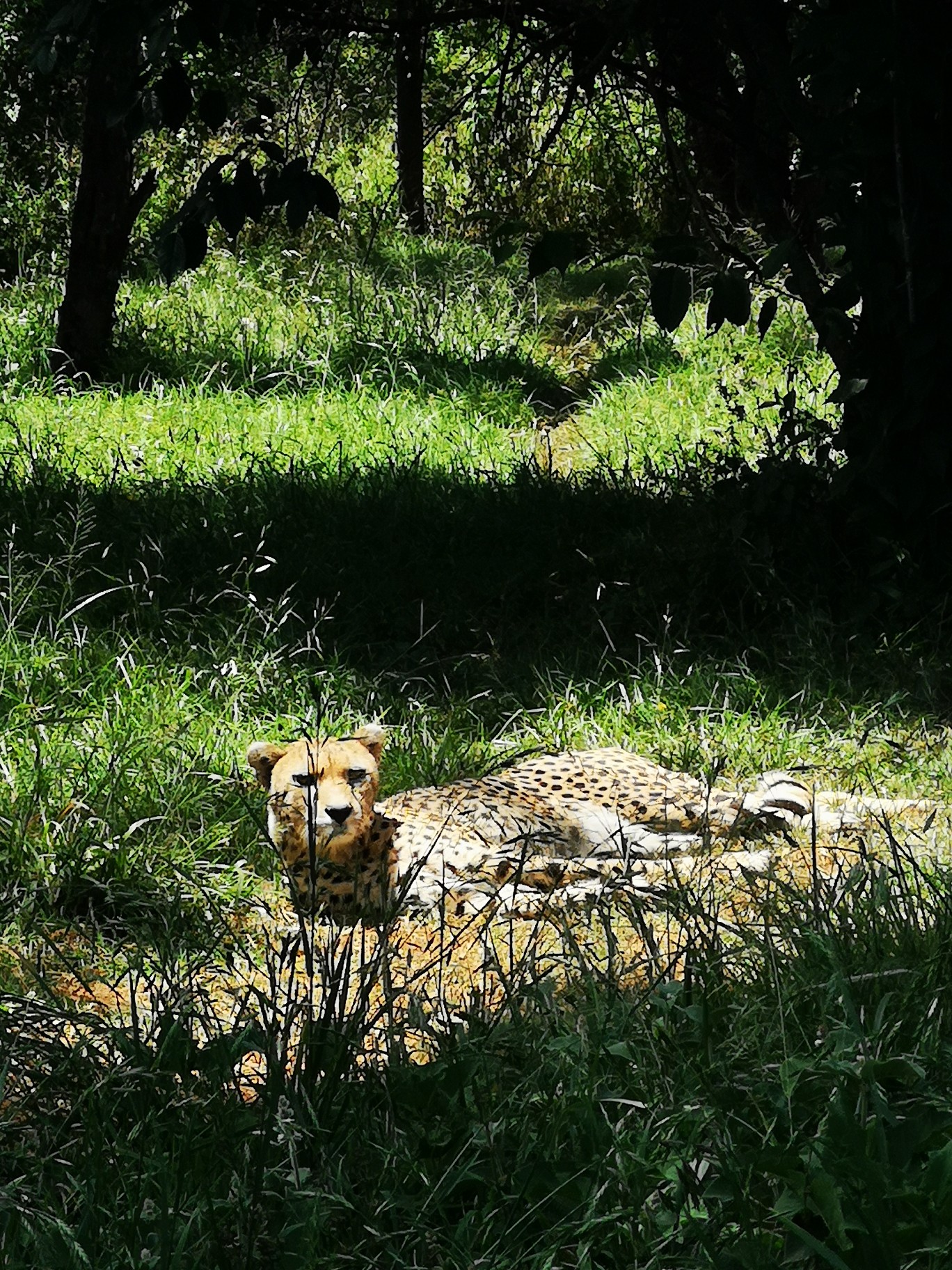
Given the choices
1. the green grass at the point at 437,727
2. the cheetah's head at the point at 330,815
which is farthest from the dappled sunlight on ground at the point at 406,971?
the cheetah's head at the point at 330,815

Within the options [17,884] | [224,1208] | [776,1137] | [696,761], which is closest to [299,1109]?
[224,1208]

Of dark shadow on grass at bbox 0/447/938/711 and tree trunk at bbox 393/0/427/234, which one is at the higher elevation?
tree trunk at bbox 393/0/427/234

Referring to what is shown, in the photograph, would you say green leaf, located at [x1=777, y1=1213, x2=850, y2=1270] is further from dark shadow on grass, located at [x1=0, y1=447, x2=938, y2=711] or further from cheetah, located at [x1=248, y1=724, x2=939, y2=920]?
dark shadow on grass, located at [x1=0, y1=447, x2=938, y2=711]

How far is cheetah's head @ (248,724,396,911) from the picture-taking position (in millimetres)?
3504

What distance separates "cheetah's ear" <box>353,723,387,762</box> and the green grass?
318mm

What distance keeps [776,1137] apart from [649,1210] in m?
0.26

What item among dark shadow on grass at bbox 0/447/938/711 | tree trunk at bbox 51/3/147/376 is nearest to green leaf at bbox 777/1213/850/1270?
dark shadow on grass at bbox 0/447/938/711

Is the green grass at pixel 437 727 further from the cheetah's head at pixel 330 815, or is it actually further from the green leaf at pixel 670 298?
the green leaf at pixel 670 298

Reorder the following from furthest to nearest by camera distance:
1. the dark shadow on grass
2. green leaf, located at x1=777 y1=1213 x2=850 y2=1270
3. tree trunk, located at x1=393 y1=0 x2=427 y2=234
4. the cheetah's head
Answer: tree trunk, located at x1=393 y1=0 x2=427 y2=234 < the dark shadow on grass < the cheetah's head < green leaf, located at x1=777 y1=1213 x2=850 y2=1270

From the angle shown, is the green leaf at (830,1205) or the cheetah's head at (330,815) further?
the cheetah's head at (330,815)

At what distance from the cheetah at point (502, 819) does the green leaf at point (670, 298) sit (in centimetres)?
125

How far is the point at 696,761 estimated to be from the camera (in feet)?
14.6

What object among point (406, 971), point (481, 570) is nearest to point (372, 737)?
point (406, 971)

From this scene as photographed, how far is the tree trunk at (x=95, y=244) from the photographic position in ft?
26.9
